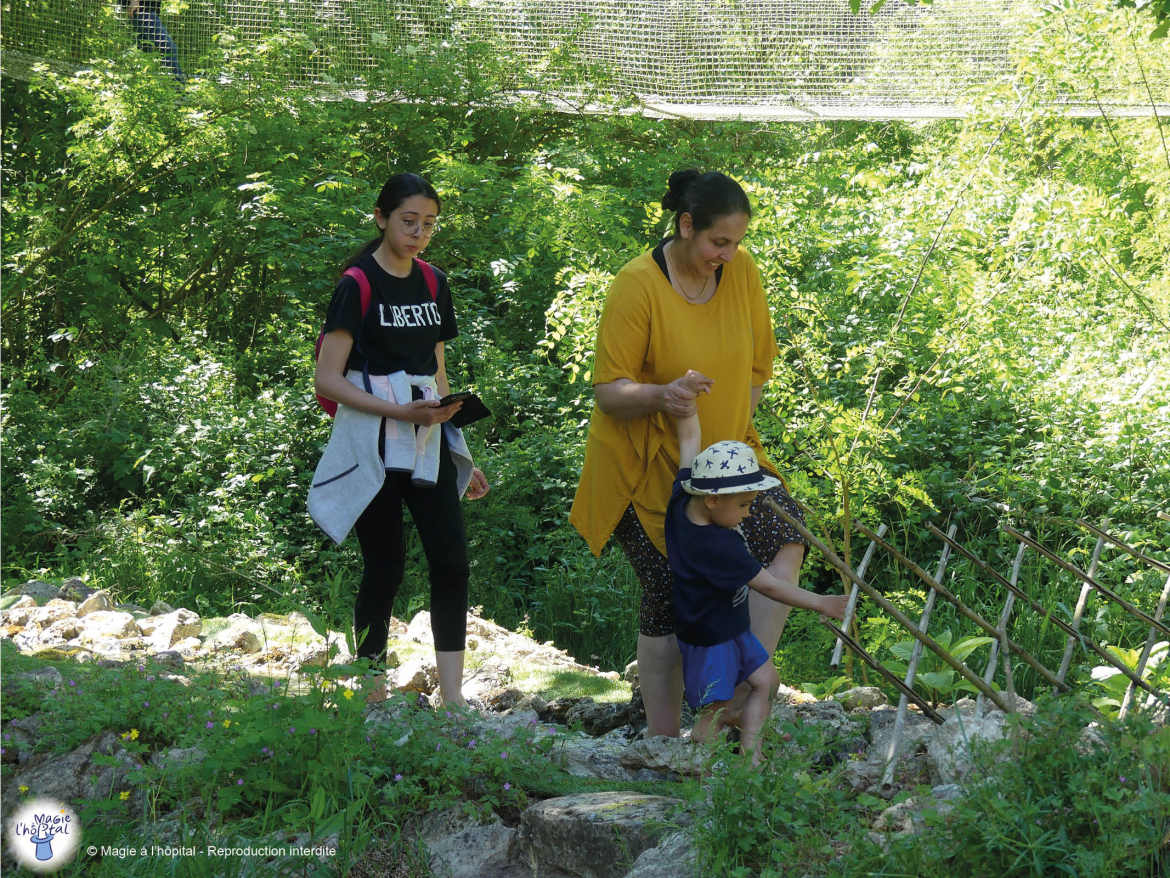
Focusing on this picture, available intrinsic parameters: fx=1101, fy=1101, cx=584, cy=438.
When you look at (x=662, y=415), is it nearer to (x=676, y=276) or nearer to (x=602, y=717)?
(x=676, y=276)

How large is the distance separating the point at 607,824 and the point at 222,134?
6762 mm

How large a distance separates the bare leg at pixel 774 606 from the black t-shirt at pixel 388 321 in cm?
121

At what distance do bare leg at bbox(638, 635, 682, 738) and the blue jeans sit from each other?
6.89 meters

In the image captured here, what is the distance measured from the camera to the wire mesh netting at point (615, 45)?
8039mm

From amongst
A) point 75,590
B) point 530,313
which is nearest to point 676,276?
point 75,590

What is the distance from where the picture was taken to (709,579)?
2.86m

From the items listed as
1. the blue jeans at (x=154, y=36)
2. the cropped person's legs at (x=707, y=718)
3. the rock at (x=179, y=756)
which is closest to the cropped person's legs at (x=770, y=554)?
the cropped person's legs at (x=707, y=718)

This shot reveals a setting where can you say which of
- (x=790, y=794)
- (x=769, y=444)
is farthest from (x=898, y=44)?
(x=790, y=794)

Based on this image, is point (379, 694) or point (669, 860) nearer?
point (669, 860)

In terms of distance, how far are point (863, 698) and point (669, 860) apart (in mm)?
1756

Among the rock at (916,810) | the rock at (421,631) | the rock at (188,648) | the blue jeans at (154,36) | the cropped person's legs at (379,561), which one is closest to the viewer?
the rock at (916,810)

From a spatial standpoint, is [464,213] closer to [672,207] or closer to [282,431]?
[282,431]

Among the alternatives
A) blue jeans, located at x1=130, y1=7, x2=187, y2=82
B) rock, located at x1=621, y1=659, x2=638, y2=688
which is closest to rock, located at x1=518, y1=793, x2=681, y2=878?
rock, located at x1=621, y1=659, x2=638, y2=688

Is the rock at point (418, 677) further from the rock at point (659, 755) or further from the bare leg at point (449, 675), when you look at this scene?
the rock at point (659, 755)
